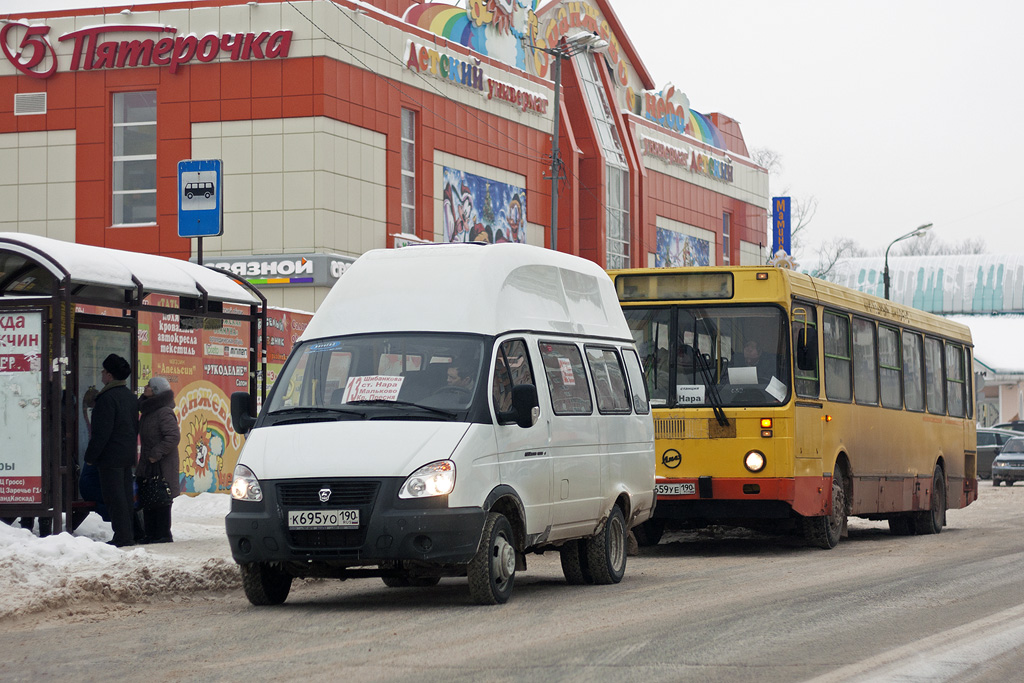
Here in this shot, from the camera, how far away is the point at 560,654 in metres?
8.47

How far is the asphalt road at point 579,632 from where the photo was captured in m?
7.96

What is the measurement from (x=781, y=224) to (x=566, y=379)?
5348 centimetres

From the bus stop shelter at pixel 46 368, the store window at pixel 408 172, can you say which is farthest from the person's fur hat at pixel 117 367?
the store window at pixel 408 172

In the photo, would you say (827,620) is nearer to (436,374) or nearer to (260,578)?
(436,374)

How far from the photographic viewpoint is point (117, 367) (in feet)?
48.8

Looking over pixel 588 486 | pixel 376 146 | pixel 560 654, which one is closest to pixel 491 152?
pixel 376 146

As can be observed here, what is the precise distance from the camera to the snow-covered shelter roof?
538 inches

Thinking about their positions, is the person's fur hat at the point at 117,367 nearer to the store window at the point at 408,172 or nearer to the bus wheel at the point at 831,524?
the bus wheel at the point at 831,524

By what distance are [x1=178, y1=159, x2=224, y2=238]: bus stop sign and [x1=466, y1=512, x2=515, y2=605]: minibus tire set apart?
8.50m

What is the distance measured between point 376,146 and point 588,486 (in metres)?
26.9

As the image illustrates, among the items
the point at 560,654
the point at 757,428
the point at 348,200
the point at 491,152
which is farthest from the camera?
the point at 491,152

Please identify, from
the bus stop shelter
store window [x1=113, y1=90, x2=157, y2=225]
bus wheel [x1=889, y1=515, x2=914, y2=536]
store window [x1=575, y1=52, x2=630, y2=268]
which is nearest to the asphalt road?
the bus stop shelter

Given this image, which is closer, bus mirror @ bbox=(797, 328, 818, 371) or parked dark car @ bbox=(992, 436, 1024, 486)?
bus mirror @ bbox=(797, 328, 818, 371)

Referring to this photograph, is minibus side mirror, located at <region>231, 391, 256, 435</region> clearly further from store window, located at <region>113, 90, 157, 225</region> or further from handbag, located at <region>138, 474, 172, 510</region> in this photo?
store window, located at <region>113, 90, 157, 225</region>
